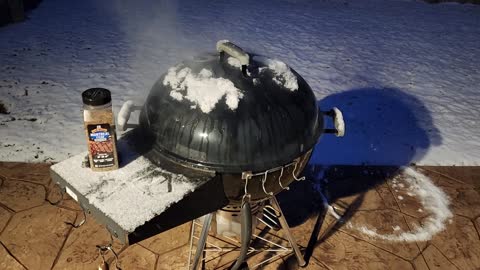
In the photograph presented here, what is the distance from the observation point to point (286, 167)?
7.73ft

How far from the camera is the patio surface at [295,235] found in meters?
3.33

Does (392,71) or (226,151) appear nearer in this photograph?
(226,151)

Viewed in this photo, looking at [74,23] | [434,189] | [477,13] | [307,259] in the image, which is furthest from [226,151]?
[477,13]

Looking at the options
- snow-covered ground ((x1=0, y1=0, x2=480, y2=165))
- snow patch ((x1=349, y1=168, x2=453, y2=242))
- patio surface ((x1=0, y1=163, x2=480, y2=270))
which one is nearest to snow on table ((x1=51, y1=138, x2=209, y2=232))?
patio surface ((x1=0, y1=163, x2=480, y2=270))

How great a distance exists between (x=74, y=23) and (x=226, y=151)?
8.33m

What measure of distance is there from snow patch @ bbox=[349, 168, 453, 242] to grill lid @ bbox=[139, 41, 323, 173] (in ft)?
6.08

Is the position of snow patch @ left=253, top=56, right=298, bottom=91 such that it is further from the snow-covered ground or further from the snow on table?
the snow-covered ground

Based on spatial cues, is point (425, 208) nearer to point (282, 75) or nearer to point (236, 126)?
point (282, 75)

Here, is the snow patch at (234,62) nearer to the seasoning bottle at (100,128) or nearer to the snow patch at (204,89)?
the snow patch at (204,89)

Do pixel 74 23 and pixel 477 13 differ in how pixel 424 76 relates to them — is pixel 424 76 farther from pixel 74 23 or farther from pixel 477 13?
pixel 74 23

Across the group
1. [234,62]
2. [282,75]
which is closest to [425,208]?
[282,75]

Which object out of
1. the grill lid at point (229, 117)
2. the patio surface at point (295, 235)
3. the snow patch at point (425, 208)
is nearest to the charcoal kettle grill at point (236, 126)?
the grill lid at point (229, 117)

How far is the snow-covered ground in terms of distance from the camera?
5129mm

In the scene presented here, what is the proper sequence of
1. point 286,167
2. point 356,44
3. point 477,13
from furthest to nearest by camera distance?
point 477,13
point 356,44
point 286,167
